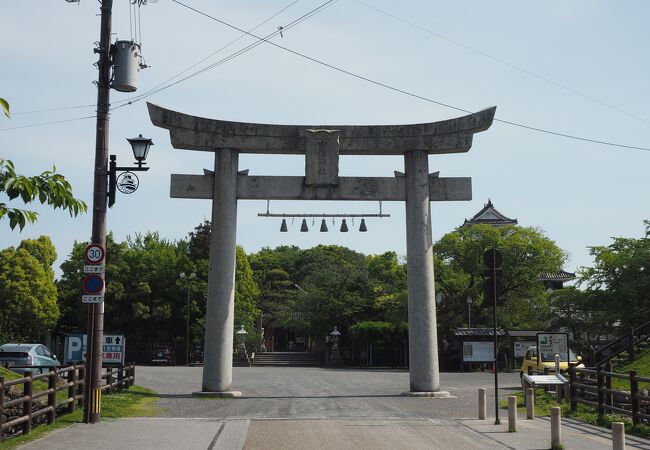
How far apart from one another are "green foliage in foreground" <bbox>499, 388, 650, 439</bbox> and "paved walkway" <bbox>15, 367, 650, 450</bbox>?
0.52 metres

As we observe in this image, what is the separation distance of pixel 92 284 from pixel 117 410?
12.6 ft

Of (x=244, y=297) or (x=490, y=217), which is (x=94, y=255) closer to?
(x=244, y=297)

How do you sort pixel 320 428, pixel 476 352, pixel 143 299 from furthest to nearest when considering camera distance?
pixel 143 299, pixel 476 352, pixel 320 428

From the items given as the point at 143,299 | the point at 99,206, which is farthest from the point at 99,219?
the point at 143,299

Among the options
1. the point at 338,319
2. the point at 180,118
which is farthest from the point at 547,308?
the point at 180,118

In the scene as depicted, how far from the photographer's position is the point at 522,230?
48.5m

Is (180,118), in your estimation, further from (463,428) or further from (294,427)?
(463,428)

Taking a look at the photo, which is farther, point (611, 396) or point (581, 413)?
point (581, 413)

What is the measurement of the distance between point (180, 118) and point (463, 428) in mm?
12716

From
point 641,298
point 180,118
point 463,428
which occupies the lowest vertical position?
point 463,428

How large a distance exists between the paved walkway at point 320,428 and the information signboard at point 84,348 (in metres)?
2.01

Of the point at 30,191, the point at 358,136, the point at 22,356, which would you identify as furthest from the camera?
the point at 22,356

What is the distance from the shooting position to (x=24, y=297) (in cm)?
5478

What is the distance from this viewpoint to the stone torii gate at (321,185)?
21688 millimetres
